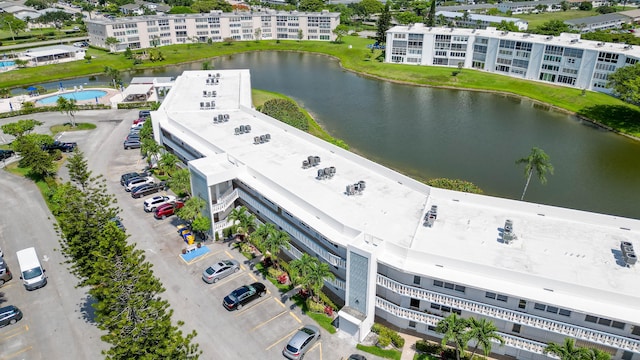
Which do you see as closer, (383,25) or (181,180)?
(181,180)

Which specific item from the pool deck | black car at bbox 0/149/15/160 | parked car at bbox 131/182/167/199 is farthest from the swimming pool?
parked car at bbox 131/182/167/199

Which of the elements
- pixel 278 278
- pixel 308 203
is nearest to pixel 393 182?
pixel 308 203

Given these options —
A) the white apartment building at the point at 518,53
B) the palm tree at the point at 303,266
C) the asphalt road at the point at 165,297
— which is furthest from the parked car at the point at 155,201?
the white apartment building at the point at 518,53

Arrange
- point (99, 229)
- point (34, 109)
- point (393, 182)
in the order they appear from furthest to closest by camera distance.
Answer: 1. point (34, 109)
2. point (393, 182)
3. point (99, 229)

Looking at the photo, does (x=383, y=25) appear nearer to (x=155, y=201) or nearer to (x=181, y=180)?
(x=155, y=201)

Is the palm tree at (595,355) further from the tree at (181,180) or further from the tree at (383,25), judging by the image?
the tree at (383,25)

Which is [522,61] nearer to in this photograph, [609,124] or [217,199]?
[609,124]

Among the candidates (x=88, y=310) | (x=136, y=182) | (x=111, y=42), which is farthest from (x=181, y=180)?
(x=111, y=42)
